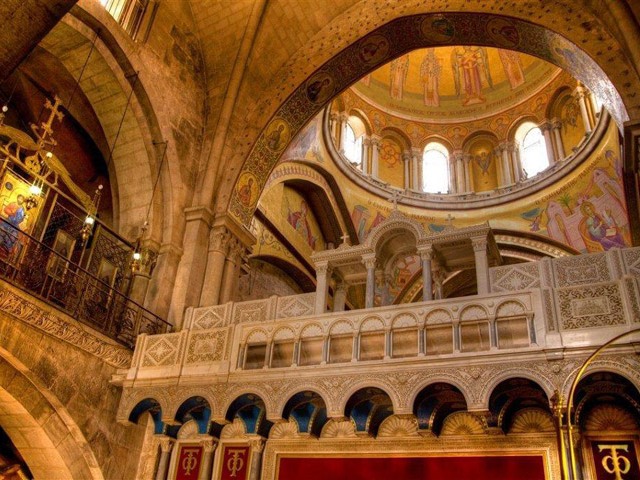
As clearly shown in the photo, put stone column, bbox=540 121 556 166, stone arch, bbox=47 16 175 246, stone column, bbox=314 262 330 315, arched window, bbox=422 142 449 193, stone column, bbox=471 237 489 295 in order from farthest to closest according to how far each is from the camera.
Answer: arched window, bbox=422 142 449 193, stone column, bbox=540 121 556 166, stone arch, bbox=47 16 175 246, stone column, bbox=314 262 330 315, stone column, bbox=471 237 489 295

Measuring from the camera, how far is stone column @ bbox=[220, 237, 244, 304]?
12.0m

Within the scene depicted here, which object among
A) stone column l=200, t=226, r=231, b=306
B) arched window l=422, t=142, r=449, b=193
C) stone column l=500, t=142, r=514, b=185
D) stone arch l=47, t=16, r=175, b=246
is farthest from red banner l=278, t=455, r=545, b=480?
arched window l=422, t=142, r=449, b=193

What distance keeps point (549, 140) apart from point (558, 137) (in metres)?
0.29

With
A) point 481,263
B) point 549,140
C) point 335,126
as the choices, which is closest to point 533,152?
point 549,140

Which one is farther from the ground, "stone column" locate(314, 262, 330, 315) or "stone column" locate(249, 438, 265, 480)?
"stone column" locate(314, 262, 330, 315)

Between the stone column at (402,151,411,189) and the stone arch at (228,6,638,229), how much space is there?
7640 mm

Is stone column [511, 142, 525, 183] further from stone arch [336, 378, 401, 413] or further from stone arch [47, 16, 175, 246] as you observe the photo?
stone arch [336, 378, 401, 413]

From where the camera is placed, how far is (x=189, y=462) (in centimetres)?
961

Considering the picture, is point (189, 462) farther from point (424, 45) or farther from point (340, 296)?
point (424, 45)

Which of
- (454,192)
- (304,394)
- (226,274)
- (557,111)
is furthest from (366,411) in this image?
(557,111)

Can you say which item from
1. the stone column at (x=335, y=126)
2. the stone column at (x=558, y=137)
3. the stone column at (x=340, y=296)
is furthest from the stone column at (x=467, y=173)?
the stone column at (x=340, y=296)

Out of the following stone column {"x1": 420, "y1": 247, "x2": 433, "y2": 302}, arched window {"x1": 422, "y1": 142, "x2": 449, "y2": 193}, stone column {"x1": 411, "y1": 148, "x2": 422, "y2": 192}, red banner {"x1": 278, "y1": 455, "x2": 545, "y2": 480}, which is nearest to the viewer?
red banner {"x1": 278, "y1": 455, "x2": 545, "y2": 480}

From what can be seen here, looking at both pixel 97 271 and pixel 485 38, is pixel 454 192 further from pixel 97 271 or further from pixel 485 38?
pixel 97 271

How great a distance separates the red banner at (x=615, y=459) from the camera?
7.28 metres
